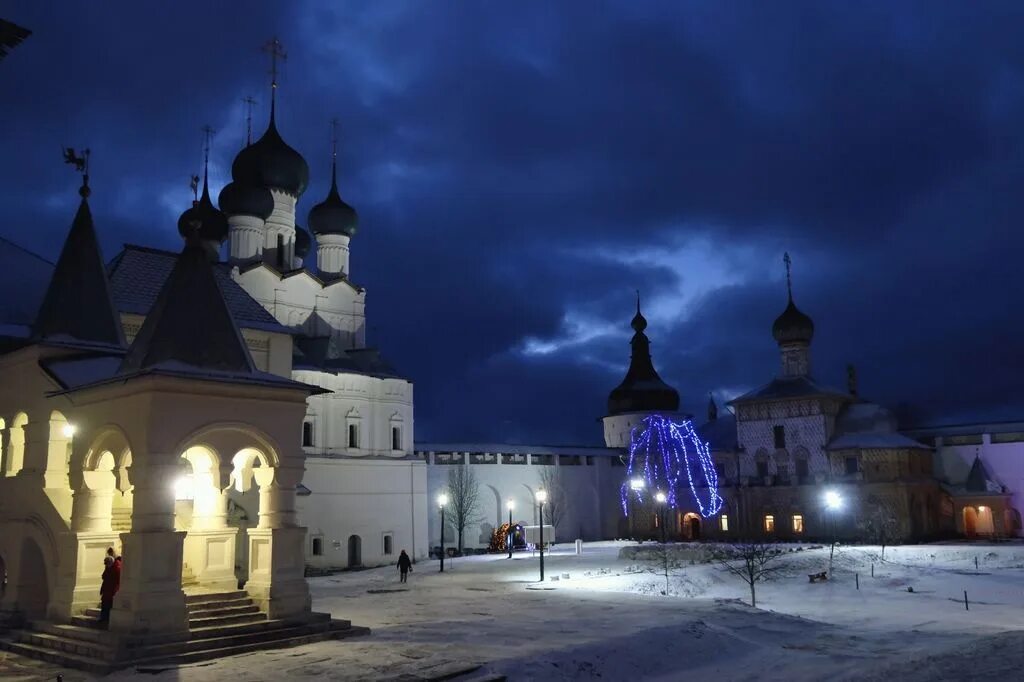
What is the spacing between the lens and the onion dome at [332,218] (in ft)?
131

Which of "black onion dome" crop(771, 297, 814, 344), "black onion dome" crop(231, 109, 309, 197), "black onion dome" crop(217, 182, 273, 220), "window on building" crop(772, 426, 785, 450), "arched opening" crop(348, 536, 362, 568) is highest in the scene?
"black onion dome" crop(231, 109, 309, 197)

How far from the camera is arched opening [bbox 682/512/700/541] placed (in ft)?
156

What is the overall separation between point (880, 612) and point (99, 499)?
55.3 ft

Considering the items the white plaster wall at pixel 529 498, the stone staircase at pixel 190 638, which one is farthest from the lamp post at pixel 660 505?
the stone staircase at pixel 190 638

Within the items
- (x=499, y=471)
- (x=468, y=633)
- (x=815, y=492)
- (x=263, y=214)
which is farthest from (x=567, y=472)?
(x=468, y=633)

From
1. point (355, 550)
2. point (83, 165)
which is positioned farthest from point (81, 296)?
Result: point (355, 550)

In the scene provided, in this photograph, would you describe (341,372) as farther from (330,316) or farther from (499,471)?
(499,471)

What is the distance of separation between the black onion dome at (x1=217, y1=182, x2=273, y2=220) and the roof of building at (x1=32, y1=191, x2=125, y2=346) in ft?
60.0

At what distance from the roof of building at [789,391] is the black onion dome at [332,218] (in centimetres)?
2230

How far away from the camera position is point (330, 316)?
126 feet

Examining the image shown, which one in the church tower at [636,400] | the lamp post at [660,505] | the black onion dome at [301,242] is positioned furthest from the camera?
the church tower at [636,400]

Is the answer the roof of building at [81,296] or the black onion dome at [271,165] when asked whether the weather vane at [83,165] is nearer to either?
the roof of building at [81,296]

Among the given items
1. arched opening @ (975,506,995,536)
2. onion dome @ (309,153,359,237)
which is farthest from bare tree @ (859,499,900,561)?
onion dome @ (309,153,359,237)

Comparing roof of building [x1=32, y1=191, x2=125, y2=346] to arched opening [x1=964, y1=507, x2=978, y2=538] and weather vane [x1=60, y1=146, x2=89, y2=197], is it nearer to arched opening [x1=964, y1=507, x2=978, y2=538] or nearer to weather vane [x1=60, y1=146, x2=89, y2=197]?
weather vane [x1=60, y1=146, x2=89, y2=197]
